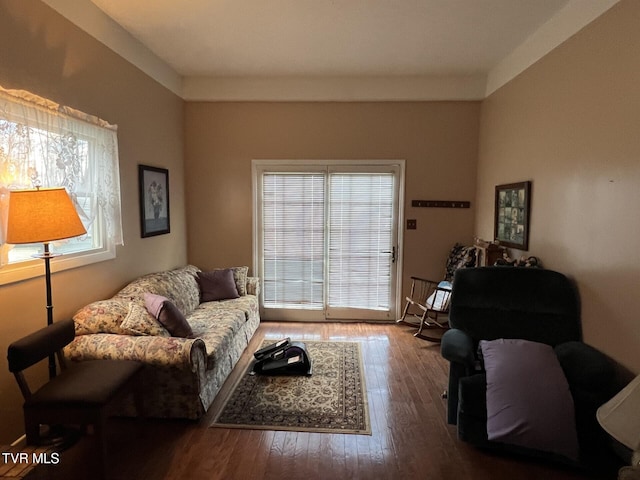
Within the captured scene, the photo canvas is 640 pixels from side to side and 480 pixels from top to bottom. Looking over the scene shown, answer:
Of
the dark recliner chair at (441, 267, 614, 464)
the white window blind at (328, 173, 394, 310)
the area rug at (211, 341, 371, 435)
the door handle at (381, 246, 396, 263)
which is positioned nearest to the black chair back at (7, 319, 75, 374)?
the area rug at (211, 341, 371, 435)

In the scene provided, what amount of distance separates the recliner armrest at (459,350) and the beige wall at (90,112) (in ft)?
8.49

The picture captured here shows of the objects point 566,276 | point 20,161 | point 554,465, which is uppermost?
point 20,161

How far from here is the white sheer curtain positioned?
2.00m

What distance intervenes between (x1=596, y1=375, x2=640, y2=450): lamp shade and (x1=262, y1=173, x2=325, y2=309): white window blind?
3.25 m

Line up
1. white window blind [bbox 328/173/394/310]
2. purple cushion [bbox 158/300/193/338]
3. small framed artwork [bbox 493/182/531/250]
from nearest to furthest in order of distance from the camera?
purple cushion [bbox 158/300/193/338]
small framed artwork [bbox 493/182/531/250]
white window blind [bbox 328/173/394/310]

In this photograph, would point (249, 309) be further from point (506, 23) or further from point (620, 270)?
point (506, 23)

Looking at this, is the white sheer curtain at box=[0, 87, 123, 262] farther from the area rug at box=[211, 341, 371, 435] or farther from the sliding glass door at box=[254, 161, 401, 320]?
the sliding glass door at box=[254, 161, 401, 320]

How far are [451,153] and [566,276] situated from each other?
2.21 metres

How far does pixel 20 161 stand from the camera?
6.75 ft

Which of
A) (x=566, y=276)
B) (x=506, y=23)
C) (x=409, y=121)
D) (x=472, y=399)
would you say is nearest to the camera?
(x=472, y=399)

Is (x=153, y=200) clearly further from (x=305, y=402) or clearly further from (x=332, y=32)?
(x=305, y=402)

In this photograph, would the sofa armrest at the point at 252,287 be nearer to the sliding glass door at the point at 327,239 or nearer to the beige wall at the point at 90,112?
the sliding glass door at the point at 327,239

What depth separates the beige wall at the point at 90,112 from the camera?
2.10 meters

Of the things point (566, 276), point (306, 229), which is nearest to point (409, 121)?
point (306, 229)
